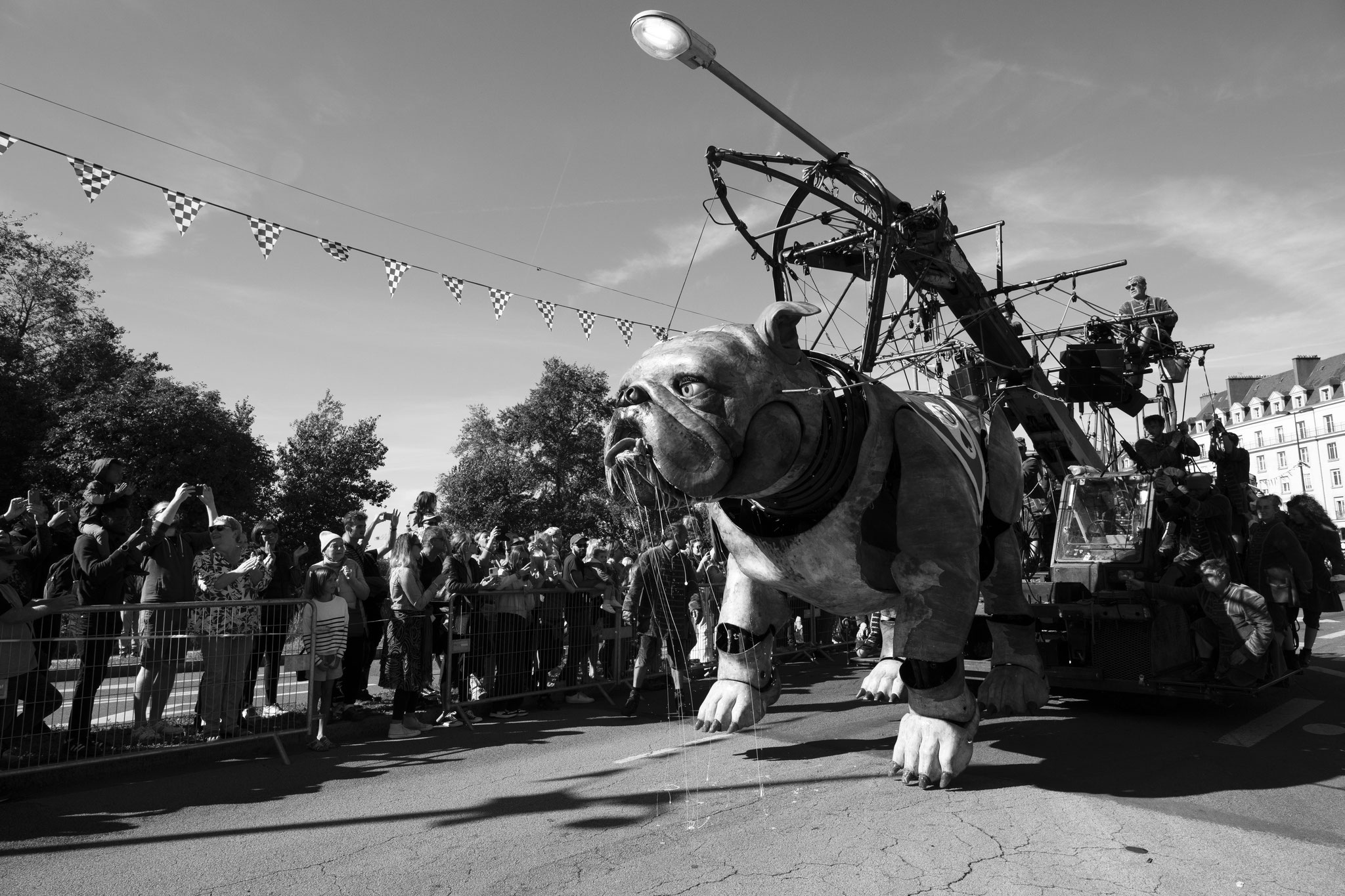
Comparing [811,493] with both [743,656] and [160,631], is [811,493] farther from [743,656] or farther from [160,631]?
[160,631]

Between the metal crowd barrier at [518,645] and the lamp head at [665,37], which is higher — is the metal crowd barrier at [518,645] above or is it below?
below

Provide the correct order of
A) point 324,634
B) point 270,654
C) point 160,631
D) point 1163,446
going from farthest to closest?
point 1163,446, point 324,634, point 270,654, point 160,631

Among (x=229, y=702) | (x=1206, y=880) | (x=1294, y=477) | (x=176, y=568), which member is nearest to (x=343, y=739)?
(x=229, y=702)

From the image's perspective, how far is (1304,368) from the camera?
190 ft

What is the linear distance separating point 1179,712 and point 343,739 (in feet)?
20.4

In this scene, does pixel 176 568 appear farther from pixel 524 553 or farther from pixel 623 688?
pixel 623 688

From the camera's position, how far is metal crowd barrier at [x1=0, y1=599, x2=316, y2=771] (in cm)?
504

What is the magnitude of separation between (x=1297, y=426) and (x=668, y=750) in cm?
6578

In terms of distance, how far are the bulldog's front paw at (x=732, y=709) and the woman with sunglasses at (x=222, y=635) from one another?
3.55 meters

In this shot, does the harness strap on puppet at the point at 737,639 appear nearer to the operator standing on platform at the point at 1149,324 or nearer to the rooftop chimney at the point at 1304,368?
the operator standing on platform at the point at 1149,324

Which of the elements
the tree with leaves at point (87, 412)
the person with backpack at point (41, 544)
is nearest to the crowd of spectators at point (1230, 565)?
the person with backpack at point (41, 544)

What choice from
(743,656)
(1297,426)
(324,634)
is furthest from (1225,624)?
(1297,426)

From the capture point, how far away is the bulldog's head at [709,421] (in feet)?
10.7

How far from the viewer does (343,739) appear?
6.43 metres
